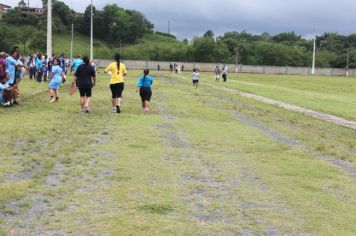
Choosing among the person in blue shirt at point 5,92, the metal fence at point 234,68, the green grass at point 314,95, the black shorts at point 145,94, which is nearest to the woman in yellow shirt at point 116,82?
the black shorts at point 145,94

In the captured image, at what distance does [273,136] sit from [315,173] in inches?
182

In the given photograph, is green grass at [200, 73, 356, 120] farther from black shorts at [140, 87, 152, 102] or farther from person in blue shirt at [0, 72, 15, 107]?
person in blue shirt at [0, 72, 15, 107]

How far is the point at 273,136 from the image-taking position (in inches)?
540

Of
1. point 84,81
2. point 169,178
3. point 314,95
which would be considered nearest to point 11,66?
point 84,81

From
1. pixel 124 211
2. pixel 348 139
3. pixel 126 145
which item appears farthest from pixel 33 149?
pixel 348 139

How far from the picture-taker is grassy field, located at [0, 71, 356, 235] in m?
6.04

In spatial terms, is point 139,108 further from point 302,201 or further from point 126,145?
point 302,201

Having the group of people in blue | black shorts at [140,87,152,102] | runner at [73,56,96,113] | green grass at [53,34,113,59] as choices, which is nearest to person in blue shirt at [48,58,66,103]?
the group of people in blue

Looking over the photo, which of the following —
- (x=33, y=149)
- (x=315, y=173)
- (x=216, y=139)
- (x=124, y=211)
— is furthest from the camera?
(x=216, y=139)

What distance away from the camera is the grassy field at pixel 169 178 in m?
6.04

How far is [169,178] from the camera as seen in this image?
8203mm

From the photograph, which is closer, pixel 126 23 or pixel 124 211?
pixel 124 211

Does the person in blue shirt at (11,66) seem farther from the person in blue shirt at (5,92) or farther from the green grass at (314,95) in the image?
the green grass at (314,95)

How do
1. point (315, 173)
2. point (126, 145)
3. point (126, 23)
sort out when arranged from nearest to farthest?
point (315, 173) < point (126, 145) < point (126, 23)
